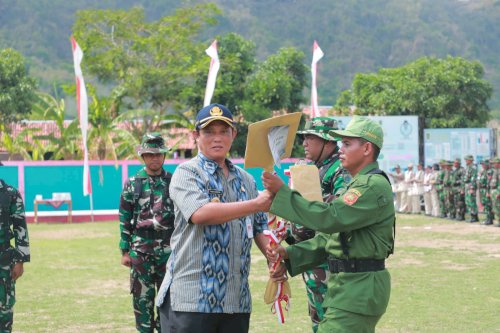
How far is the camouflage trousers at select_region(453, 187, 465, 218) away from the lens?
1093 inches

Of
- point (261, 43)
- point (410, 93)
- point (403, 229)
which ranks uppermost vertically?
point (261, 43)

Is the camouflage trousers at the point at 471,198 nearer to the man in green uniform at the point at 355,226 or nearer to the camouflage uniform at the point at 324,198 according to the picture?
the camouflage uniform at the point at 324,198

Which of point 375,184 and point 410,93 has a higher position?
point 410,93

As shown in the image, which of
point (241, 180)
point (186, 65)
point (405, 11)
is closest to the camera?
point (241, 180)

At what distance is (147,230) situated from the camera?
8125mm

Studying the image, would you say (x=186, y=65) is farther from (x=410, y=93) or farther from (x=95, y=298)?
(x=95, y=298)

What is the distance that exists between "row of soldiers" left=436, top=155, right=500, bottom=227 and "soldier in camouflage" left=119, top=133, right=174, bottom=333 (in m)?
18.1

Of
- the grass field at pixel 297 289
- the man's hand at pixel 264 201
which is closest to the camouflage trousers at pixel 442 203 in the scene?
the grass field at pixel 297 289

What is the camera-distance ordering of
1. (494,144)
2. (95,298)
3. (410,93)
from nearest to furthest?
(95,298), (494,144), (410,93)

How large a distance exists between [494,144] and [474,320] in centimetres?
2608

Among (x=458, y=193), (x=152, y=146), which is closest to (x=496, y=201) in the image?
(x=458, y=193)

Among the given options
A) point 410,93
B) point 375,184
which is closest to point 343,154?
point 375,184

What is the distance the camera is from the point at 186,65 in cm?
4262

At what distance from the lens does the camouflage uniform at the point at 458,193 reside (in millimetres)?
27781
